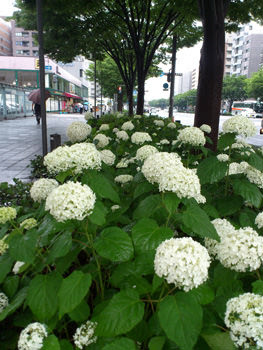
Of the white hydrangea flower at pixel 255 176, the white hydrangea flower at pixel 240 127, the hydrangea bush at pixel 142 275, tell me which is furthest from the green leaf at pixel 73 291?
the white hydrangea flower at pixel 240 127

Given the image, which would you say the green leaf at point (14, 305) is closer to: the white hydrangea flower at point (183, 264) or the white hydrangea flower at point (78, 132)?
the white hydrangea flower at point (183, 264)

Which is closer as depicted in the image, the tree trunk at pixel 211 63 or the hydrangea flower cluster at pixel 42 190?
the hydrangea flower cluster at pixel 42 190

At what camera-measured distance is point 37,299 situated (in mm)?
1455

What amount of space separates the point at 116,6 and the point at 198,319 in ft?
42.5

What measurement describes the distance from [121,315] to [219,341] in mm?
420

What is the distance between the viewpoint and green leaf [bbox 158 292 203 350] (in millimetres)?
1090

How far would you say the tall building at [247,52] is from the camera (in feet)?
324

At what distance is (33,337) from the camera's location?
1.31 meters

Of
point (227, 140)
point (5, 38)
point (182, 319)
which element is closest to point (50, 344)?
point (182, 319)

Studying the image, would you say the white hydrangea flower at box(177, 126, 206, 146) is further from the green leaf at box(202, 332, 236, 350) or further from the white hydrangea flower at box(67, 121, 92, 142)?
the green leaf at box(202, 332, 236, 350)

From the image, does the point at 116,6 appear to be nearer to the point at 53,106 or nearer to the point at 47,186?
the point at 47,186

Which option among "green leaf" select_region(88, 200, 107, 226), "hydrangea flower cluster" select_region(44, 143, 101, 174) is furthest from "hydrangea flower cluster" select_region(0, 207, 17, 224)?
"green leaf" select_region(88, 200, 107, 226)

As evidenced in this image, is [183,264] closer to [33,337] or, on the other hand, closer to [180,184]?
[180,184]

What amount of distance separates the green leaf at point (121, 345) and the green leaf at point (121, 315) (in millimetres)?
48
